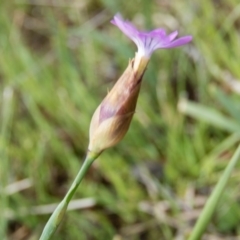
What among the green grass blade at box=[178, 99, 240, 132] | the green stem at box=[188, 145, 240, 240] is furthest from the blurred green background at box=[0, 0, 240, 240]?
the green stem at box=[188, 145, 240, 240]

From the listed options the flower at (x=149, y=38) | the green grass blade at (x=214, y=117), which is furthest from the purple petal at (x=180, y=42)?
the green grass blade at (x=214, y=117)

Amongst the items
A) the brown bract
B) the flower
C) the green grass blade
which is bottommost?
the green grass blade

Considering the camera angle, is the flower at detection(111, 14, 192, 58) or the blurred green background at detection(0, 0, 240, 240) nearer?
the flower at detection(111, 14, 192, 58)

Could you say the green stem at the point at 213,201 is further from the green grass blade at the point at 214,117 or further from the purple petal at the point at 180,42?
the green grass blade at the point at 214,117

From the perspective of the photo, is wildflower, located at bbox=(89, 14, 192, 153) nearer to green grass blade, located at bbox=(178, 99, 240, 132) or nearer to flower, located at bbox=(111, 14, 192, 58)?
flower, located at bbox=(111, 14, 192, 58)

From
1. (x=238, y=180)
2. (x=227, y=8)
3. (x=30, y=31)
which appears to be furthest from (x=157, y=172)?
(x=30, y=31)

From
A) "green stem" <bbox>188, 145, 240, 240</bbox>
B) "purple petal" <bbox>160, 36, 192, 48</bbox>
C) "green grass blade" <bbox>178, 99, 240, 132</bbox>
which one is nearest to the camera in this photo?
"purple petal" <bbox>160, 36, 192, 48</bbox>
